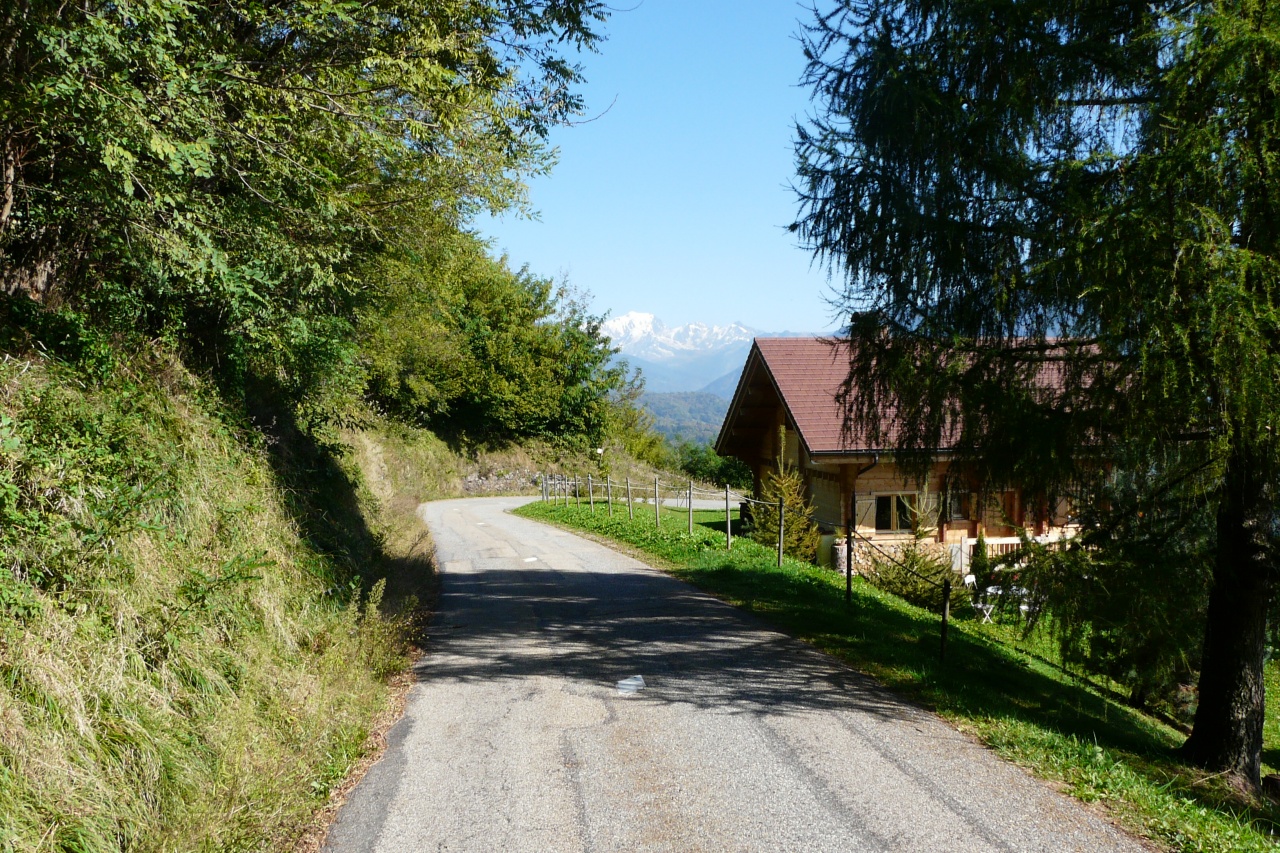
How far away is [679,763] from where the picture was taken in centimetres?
614

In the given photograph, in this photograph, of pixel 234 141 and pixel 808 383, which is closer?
pixel 234 141

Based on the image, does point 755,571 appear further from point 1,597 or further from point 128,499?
point 1,597

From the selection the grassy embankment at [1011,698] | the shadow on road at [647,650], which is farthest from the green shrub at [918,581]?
the shadow on road at [647,650]

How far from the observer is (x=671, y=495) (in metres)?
46.3

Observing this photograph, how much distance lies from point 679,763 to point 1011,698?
4225 mm

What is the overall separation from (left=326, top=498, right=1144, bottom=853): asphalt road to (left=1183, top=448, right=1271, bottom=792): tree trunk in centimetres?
303

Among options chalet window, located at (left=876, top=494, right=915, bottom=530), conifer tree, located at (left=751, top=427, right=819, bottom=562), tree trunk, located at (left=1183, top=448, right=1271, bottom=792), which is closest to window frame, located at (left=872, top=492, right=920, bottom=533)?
chalet window, located at (left=876, top=494, right=915, bottom=530)

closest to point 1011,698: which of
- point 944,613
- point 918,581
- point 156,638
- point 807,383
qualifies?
point 944,613

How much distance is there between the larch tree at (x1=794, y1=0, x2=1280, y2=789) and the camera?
627 centimetres

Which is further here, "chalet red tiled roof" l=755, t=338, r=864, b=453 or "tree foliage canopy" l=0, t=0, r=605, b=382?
"chalet red tiled roof" l=755, t=338, r=864, b=453

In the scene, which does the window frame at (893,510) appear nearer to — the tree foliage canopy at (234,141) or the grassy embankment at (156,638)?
the tree foliage canopy at (234,141)

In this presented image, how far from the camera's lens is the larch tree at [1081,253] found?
627cm

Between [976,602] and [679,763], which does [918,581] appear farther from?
[679,763]

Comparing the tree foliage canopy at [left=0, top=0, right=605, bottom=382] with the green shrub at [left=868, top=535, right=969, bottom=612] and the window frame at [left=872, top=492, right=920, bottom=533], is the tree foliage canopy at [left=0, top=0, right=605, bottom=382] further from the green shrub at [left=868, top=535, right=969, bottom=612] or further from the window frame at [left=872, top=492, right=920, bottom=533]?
the window frame at [left=872, top=492, right=920, bottom=533]
